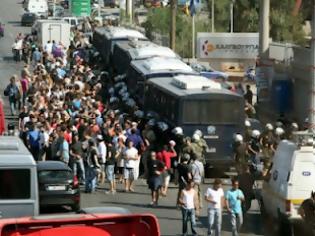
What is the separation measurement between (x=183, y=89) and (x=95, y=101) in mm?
4831

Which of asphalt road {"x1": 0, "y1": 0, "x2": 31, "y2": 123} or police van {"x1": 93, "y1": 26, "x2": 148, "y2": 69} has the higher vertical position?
police van {"x1": 93, "y1": 26, "x2": 148, "y2": 69}

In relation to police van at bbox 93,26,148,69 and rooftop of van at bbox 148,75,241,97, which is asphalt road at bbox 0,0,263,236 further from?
police van at bbox 93,26,148,69

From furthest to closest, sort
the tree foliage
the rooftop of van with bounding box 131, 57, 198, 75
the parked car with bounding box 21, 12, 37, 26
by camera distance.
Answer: the parked car with bounding box 21, 12, 37, 26 < the tree foliage < the rooftop of van with bounding box 131, 57, 198, 75

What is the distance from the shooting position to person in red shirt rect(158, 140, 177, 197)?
2473cm

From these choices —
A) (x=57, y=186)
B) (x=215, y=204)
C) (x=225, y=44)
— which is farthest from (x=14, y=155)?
(x=225, y=44)

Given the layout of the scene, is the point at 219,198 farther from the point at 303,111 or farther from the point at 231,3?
the point at 231,3

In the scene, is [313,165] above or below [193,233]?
above

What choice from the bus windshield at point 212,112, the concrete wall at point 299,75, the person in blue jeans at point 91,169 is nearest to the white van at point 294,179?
the person in blue jeans at point 91,169

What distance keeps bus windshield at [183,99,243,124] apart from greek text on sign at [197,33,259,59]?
25.6m

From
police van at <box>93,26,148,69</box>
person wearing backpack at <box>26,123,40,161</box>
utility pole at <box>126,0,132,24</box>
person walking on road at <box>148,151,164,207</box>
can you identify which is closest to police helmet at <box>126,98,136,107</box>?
person wearing backpack at <box>26,123,40,161</box>

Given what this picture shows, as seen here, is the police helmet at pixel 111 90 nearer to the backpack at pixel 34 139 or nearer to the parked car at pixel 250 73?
the backpack at pixel 34 139

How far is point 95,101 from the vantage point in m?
34.8

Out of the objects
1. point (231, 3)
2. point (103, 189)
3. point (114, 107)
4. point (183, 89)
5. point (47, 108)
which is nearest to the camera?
point (103, 189)

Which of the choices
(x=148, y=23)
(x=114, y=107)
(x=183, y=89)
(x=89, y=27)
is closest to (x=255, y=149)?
(x=183, y=89)
